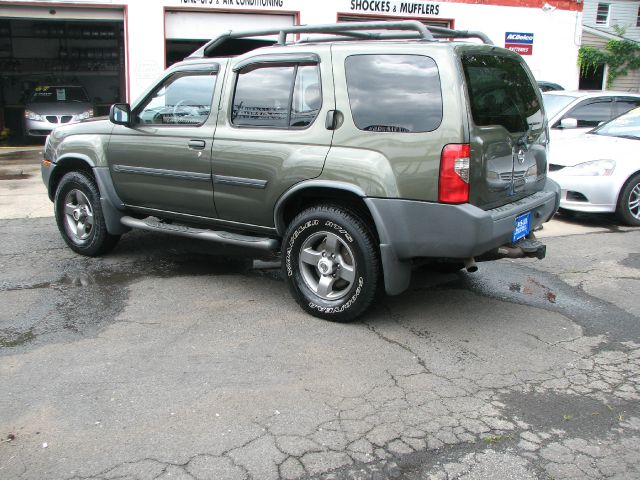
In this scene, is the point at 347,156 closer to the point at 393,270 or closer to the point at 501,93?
the point at 393,270

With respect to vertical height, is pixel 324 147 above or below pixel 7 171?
above

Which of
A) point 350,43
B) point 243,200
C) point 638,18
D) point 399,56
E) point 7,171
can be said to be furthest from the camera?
point 638,18

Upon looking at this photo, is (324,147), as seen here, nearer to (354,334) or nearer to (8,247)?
(354,334)

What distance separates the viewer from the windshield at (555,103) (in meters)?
9.62

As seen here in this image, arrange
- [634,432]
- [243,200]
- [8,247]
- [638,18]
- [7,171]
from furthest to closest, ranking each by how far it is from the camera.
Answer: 1. [638,18]
2. [7,171]
3. [8,247]
4. [243,200]
5. [634,432]

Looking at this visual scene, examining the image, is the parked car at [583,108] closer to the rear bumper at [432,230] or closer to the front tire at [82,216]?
the rear bumper at [432,230]

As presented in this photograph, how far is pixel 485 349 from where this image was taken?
4258 millimetres

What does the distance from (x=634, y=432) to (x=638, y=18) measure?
101 ft

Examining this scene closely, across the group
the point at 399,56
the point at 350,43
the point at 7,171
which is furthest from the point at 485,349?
the point at 7,171

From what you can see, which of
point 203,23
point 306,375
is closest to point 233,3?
point 203,23

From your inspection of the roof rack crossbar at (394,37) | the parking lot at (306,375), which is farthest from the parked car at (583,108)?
the roof rack crossbar at (394,37)

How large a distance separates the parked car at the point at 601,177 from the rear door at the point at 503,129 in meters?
3.19

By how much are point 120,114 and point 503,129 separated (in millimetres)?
3294

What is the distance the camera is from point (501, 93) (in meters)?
4.50
